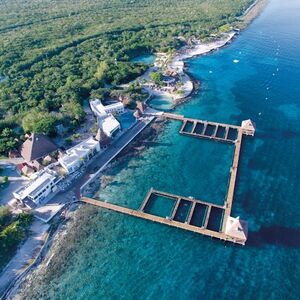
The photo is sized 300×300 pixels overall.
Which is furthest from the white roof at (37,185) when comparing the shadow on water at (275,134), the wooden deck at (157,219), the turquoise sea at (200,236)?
the shadow on water at (275,134)

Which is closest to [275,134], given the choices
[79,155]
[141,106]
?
[141,106]

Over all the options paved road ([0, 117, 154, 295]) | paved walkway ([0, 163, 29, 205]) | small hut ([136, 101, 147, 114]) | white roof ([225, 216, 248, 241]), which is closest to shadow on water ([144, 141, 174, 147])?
paved road ([0, 117, 154, 295])

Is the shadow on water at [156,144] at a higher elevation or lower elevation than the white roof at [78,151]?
lower

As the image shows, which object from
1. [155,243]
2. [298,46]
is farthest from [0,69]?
[298,46]

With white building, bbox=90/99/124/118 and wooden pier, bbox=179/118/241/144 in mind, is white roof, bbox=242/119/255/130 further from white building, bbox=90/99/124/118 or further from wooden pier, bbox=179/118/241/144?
white building, bbox=90/99/124/118

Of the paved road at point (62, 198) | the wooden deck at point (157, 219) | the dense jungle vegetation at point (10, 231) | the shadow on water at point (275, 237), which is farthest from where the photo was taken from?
the wooden deck at point (157, 219)

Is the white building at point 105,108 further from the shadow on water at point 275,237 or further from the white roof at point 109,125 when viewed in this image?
the shadow on water at point 275,237
